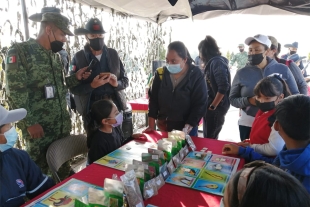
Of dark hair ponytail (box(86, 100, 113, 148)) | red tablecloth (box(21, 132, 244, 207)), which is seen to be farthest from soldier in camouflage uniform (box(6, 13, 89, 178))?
red tablecloth (box(21, 132, 244, 207))

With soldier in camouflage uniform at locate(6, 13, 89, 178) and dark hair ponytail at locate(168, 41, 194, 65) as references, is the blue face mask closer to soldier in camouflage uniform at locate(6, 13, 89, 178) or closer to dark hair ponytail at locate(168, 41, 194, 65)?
dark hair ponytail at locate(168, 41, 194, 65)

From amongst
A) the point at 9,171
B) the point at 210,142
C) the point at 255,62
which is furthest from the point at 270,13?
the point at 9,171

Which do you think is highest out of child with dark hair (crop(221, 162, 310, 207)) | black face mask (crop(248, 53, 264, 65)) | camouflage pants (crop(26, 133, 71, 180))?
black face mask (crop(248, 53, 264, 65))

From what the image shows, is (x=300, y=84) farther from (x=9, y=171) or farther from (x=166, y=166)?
(x=9, y=171)

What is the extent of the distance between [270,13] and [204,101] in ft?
6.59

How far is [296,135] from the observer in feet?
3.15

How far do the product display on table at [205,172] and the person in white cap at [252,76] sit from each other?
737 millimetres

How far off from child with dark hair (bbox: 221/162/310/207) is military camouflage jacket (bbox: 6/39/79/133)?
1612 millimetres

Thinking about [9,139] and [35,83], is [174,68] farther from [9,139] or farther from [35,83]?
Result: [9,139]

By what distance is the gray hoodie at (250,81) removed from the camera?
1.89 metres

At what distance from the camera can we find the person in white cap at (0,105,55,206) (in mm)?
1067

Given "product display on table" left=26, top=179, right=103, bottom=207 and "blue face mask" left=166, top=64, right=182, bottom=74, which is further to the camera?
"blue face mask" left=166, top=64, right=182, bottom=74

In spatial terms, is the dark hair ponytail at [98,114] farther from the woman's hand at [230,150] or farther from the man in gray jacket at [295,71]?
the man in gray jacket at [295,71]

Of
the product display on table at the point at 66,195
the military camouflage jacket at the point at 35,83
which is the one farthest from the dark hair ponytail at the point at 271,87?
the military camouflage jacket at the point at 35,83
